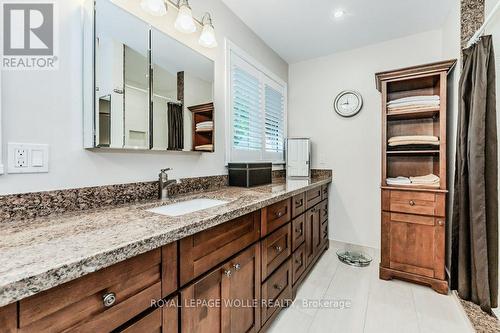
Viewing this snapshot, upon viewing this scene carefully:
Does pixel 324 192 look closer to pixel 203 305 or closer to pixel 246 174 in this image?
pixel 246 174

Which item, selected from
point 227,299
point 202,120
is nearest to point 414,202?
point 227,299

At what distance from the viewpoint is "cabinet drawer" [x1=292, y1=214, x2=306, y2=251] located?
188 centimetres

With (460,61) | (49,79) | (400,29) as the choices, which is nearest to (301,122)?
(400,29)

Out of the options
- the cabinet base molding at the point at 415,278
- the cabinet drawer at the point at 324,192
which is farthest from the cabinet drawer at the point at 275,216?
the cabinet base molding at the point at 415,278

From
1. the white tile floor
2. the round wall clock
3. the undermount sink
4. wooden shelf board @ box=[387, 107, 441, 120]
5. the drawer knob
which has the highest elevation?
the round wall clock

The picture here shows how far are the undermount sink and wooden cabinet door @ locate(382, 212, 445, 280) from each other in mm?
1717

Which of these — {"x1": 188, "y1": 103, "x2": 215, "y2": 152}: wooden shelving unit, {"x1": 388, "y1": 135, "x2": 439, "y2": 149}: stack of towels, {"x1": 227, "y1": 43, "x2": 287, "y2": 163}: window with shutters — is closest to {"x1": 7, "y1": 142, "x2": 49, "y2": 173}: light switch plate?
{"x1": 188, "y1": 103, "x2": 215, "y2": 152}: wooden shelving unit

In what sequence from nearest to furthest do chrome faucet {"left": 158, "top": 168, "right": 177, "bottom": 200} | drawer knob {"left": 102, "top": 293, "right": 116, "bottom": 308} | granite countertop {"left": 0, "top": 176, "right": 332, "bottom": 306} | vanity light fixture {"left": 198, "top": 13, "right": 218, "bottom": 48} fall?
granite countertop {"left": 0, "top": 176, "right": 332, "bottom": 306}
drawer knob {"left": 102, "top": 293, "right": 116, "bottom": 308}
chrome faucet {"left": 158, "top": 168, "right": 177, "bottom": 200}
vanity light fixture {"left": 198, "top": 13, "right": 218, "bottom": 48}

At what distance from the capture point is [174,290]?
0.87 meters

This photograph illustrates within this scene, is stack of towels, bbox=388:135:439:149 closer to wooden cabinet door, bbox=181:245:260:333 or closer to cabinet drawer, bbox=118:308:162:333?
wooden cabinet door, bbox=181:245:260:333

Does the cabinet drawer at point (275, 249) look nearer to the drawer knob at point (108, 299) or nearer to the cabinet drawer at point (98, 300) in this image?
the cabinet drawer at point (98, 300)

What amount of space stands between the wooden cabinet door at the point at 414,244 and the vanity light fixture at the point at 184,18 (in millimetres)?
2269

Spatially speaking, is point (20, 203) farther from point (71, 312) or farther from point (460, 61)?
point (460, 61)

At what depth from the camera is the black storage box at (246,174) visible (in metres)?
2.08
